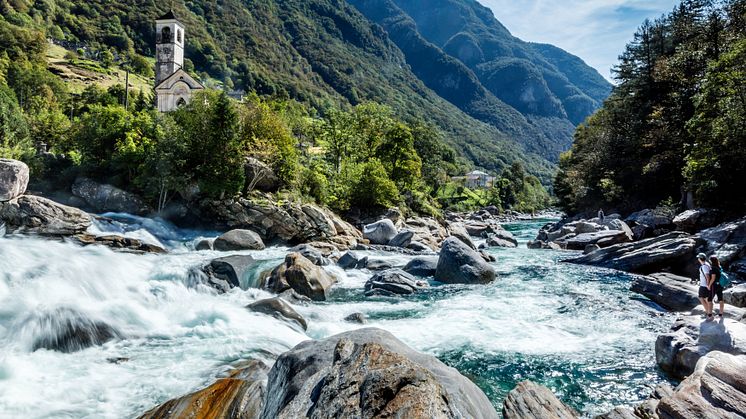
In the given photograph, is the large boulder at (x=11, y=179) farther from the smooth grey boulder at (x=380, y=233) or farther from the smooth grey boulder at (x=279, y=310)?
the smooth grey boulder at (x=380, y=233)

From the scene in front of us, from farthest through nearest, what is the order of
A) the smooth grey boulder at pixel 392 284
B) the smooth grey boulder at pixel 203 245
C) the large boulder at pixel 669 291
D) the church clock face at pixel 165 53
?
the church clock face at pixel 165 53
the smooth grey boulder at pixel 203 245
the smooth grey boulder at pixel 392 284
the large boulder at pixel 669 291

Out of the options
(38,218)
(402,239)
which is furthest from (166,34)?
(402,239)

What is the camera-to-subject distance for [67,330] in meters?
9.74

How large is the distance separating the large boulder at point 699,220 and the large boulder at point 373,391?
2520cm

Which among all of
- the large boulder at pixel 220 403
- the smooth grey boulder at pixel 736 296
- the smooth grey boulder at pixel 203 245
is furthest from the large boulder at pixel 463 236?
the large boulder at pixel 220 403

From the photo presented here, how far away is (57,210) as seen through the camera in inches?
850

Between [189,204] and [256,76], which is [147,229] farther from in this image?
[256,76]

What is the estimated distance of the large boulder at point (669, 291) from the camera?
1412 cm

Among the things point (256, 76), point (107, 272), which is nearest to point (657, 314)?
point (107, 272)

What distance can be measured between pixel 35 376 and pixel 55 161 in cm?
3136

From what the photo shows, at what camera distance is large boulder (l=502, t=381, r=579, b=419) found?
245 inches

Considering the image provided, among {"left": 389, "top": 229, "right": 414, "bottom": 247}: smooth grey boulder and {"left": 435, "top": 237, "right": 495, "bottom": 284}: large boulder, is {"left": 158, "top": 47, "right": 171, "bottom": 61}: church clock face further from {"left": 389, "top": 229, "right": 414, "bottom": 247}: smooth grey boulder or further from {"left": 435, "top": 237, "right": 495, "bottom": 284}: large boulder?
{"left": 435, "top": 237, "right": 495, "bottom": 284}: large boulder

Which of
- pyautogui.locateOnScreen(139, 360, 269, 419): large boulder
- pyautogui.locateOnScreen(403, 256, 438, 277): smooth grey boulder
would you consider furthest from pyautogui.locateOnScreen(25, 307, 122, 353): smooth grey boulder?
pyautogui.locateOnScreen(403, 256, 438, 277): smooth grey boulder

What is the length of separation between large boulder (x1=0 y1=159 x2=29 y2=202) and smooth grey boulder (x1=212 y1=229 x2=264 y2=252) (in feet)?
34.9
